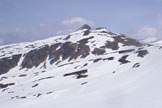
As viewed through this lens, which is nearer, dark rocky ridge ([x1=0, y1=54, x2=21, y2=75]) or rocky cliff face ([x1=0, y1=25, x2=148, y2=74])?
rocky cliff face ([x1=0, y1=25, x2=148, y2=74])

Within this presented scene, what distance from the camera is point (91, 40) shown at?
485ft

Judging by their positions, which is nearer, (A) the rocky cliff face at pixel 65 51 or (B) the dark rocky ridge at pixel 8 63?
(A) the rocky cliff face at pixel 65 51

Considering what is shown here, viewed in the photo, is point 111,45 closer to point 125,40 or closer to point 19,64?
point 125,40

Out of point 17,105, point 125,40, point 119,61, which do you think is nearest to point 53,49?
point 125,40

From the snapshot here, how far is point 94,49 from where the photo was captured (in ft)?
439

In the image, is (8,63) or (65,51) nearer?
(65,51)

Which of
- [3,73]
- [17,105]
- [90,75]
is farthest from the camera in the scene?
[3,73]

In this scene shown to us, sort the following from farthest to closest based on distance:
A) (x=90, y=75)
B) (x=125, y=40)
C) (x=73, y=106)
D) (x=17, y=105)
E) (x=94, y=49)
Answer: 1. (x=125, y=40)
2. (x=94, y=49)
3. (x=90, y=75)
4. (x=17, y=105)
5. (x=73, y=106)

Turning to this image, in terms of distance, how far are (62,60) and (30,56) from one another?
2966 cm

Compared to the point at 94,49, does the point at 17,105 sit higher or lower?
lower

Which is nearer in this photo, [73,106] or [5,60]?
[73,106]

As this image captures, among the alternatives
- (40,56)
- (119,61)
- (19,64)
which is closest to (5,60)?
(19,64)

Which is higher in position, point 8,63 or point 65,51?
point 8,63

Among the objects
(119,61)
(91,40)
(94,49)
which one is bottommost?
(119,61)
